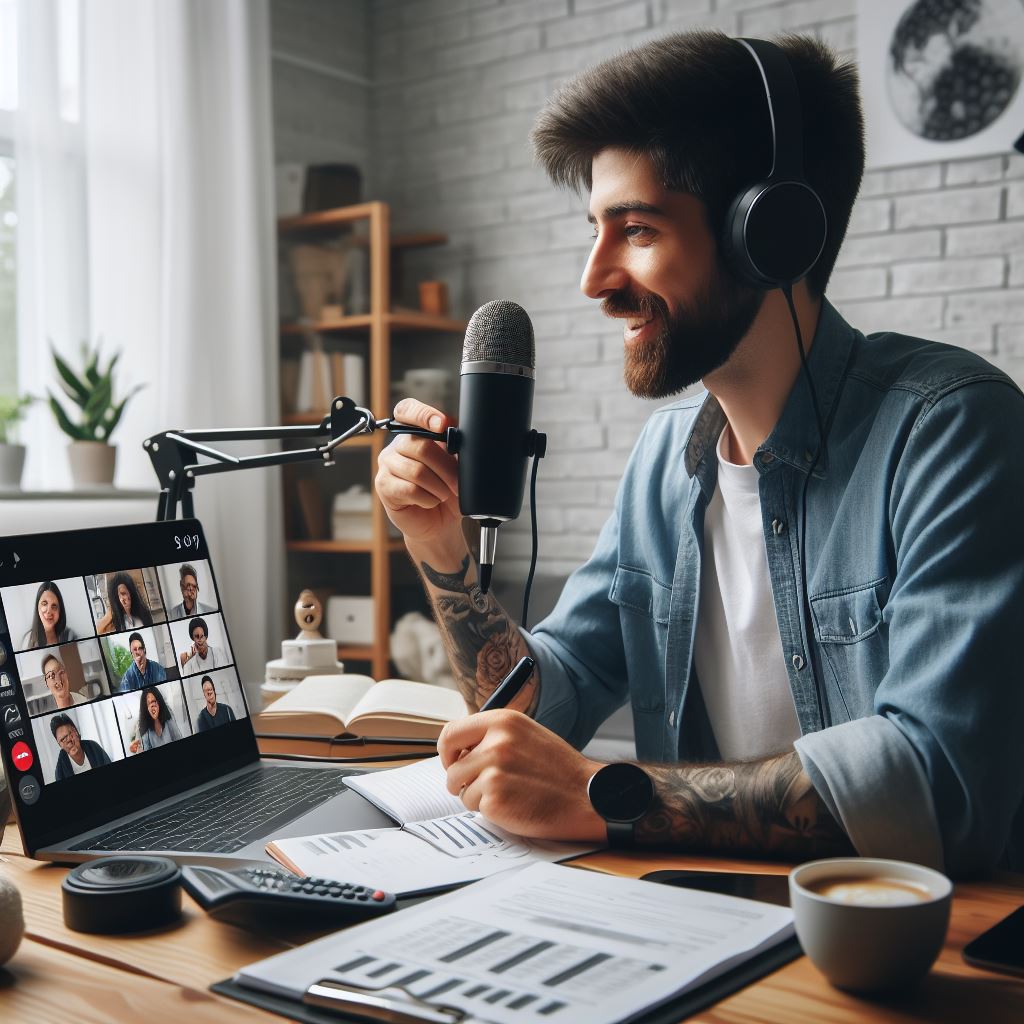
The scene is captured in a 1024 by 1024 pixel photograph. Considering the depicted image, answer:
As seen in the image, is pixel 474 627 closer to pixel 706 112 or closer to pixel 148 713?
pixel 148 713

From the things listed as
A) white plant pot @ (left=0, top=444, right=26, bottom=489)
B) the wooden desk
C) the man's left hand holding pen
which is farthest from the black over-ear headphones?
white plant pot @ (left=0, top=444, right=26, bottom=489)

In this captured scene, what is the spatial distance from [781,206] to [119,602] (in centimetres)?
73

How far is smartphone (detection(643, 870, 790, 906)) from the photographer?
2.53ft

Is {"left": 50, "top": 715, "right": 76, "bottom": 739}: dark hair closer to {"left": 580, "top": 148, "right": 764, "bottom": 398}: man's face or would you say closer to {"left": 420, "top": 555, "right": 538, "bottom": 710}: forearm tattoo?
{"left": 420, "top": 555, "right": 538, "bottom": 710}: forearm tattoo

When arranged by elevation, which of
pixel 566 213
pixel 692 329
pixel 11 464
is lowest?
pixel 11 464

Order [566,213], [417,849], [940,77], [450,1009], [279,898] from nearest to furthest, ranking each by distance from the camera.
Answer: [450,1009] < [279,898] < [417,849] < [940,77] < [566,213]

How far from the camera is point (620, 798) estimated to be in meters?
0.90

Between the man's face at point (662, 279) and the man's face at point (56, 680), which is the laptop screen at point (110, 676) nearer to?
the man's face at point (56, 680)

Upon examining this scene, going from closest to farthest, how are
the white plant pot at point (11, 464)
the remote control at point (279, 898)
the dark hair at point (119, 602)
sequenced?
the remote control at point (279, 898)
the dark hair at point (119, 602)
the white plant pot at point (11, 464)

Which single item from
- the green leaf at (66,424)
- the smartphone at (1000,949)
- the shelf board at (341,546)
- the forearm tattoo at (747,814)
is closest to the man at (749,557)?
the forearm tattoo at (747,814)

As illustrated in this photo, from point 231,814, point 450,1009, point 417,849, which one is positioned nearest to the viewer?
point 450,1009

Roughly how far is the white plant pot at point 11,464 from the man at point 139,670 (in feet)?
5.75

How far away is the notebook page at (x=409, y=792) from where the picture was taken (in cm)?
97

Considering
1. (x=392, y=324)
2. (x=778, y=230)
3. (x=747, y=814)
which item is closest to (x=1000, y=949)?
(x=747, y=814)
